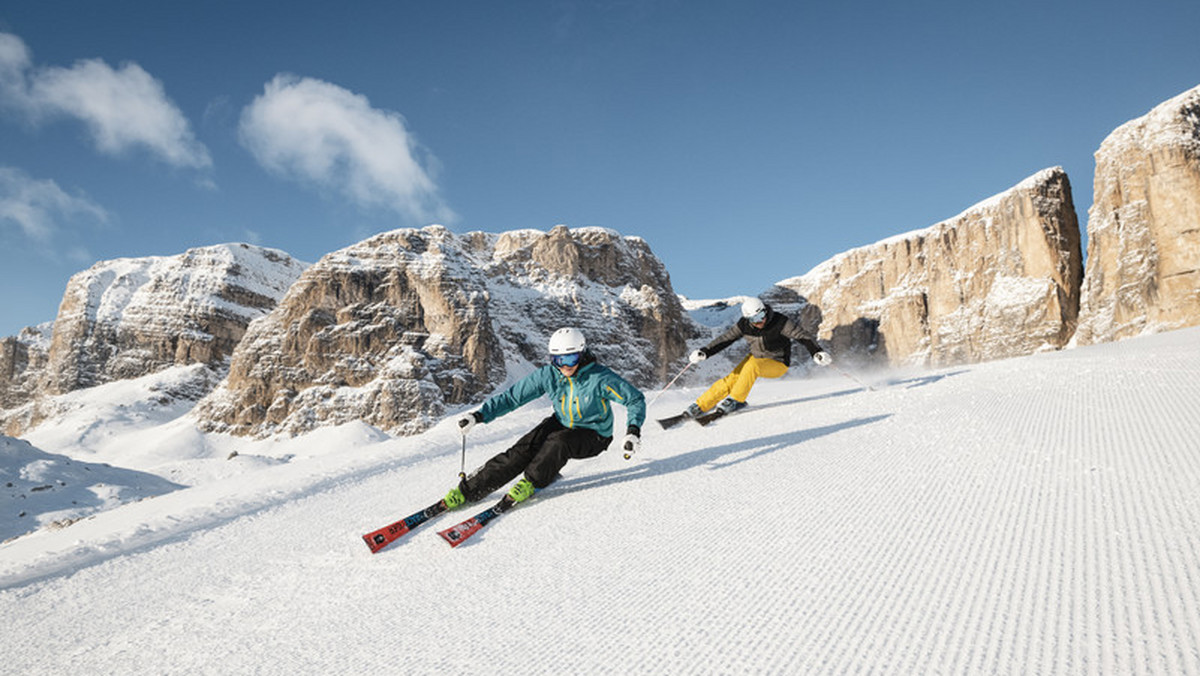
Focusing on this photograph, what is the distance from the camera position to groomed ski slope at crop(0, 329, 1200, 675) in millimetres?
1855

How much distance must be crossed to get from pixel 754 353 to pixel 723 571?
5.76 metres

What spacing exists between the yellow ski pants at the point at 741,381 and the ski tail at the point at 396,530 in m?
4.27

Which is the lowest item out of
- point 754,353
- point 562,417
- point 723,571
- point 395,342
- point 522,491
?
point 723,571

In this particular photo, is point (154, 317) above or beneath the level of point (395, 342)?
above

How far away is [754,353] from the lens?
796 cm

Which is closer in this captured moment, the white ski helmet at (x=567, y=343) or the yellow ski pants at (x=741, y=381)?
the white ski helmet at (x=567, y=343)

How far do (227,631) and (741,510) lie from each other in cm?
264

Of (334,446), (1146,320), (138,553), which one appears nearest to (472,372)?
(334,446)

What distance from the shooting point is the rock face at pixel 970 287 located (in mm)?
67750

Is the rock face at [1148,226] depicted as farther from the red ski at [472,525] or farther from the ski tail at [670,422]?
the red ski at [472,525]

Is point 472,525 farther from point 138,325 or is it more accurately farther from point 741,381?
point 138,325

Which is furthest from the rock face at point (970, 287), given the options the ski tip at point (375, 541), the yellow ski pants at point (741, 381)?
A: the ski tip at point (375, 541)

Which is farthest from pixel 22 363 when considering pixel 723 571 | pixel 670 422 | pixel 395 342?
pixel 723 571

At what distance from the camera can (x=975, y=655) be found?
5.57 feet
